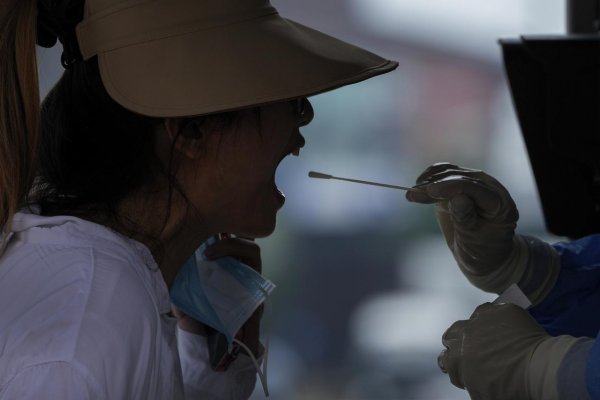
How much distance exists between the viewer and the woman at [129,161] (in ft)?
2.83

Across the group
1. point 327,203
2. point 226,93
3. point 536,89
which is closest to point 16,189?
point 226,93

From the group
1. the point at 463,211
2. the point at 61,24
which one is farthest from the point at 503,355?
the point at 61,24

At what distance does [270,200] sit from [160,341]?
0.28m

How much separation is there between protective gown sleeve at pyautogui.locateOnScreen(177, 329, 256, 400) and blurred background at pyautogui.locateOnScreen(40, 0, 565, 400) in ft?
4.81

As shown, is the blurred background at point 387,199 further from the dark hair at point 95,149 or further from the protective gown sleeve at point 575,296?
the dark hair at point 95,149

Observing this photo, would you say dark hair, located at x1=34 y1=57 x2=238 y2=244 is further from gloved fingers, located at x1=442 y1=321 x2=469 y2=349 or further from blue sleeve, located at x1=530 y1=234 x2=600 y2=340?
blue sleeve, located at x1=530 y1=234 x2=600 y2=340

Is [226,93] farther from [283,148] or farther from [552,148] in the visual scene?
[552,148]

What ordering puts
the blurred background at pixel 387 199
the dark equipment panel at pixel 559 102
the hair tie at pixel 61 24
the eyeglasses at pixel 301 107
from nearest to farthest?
the hair tie at pixel 61 24, the eyeglasses at pixel 301 107, the dark equipment panel at pixel 559 102, the blurred background at pixel 387 199

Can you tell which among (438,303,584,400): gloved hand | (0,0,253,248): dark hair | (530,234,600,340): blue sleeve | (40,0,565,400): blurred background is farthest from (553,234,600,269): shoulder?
(40,0,565,400): blurred background

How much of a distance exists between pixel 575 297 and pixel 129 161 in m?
0.74

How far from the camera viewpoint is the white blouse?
0.82 m

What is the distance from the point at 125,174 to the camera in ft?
3.51

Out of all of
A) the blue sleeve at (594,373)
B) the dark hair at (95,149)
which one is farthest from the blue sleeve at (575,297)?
the dark hair at (95,149)

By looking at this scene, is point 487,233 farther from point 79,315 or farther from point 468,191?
point 79,315
